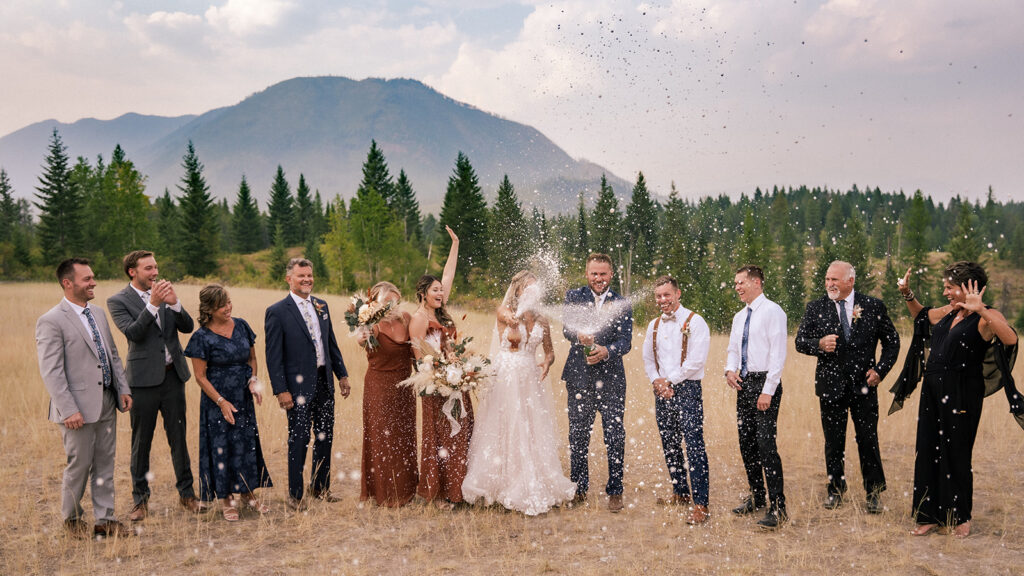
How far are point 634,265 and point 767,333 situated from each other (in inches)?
1993

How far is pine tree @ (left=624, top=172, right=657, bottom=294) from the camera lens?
52.4 meters

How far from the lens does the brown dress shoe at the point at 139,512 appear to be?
6.59 metres

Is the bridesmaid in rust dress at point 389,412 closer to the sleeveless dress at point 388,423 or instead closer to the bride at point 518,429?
the sleeveless dress at point 388,423

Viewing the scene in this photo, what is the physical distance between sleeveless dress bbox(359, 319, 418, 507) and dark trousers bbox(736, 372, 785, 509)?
359 centimetres

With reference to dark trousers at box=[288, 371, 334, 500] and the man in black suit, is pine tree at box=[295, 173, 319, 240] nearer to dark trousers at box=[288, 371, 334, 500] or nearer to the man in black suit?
dark trousers at box=[288, 371, 334, 500]

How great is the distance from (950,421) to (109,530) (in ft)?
26.8

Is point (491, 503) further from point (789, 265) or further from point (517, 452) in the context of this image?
point (789, 265)

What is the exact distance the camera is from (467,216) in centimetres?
4353

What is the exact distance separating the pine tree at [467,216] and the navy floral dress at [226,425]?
3559 centimetres

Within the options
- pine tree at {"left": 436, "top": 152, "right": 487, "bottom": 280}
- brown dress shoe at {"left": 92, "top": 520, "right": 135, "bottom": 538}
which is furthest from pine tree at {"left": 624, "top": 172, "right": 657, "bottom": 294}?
brown dress shoe at {"left": 92, "top": 520, "right": 135, "bottom": 538}

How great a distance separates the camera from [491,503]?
6633 millimetres

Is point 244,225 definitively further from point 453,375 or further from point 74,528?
point 453,375

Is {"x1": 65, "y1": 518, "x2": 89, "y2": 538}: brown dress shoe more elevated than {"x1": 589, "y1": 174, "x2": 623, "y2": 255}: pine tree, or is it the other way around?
{"x1": 589, "y1": 174, "x2": 623, "y2": 255}: pine tree

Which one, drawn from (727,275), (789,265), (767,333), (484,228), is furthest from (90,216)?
(789,265)
